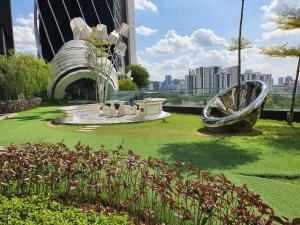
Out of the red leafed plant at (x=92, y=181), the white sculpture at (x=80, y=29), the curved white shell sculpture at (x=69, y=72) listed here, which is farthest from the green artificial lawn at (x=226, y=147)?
the curved white shell sculpture at (x=69, y=72)

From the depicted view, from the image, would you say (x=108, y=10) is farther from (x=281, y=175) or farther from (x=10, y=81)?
(x=281, y=175)

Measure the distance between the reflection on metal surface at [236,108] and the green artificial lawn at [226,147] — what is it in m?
0.50

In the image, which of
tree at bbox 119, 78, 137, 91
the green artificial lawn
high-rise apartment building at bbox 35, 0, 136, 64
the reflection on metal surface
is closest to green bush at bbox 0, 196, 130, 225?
the green artificial lawn

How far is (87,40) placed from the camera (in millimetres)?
29156

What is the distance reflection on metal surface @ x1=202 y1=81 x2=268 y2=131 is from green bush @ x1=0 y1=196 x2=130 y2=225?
8.92 meters

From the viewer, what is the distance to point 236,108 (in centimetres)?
1548

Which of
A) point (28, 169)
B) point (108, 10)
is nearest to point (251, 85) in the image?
point (28, 169)

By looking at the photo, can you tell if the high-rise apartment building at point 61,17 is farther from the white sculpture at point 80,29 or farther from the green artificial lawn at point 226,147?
the green artificial lawn at point 226,147

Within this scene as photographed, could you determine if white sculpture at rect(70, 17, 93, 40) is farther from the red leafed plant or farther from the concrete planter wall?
the red leafed plant

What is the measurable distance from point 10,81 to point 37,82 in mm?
3302

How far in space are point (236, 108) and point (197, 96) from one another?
20.1ft

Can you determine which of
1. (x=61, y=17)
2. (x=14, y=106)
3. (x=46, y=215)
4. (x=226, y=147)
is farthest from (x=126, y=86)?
(x=46, y=215)

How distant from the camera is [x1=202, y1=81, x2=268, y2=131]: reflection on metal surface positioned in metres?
12.6

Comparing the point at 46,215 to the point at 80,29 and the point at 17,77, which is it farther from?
the point at 80,29
